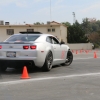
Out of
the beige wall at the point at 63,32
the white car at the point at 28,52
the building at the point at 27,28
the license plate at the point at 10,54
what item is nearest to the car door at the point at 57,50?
the white car at the point at 28,52

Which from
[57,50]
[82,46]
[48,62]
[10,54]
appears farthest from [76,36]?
[10,54]

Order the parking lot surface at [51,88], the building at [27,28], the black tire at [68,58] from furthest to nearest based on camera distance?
the building at [27,28]
the black tire at [68,58]
the parking lot surface at [51,88]

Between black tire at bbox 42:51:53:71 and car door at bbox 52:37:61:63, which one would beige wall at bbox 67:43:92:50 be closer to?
car door at bbox 52:37:61:63

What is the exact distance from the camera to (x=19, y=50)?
10133mm

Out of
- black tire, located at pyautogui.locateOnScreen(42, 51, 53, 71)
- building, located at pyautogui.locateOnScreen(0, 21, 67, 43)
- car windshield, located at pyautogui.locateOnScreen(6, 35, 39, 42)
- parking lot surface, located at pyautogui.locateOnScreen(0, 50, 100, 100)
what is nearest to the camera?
parking lot surface, located at pyautogui.locateOnScreen(0, 50, 100, 100)

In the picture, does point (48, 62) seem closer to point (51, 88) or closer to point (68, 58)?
point (68, 58)

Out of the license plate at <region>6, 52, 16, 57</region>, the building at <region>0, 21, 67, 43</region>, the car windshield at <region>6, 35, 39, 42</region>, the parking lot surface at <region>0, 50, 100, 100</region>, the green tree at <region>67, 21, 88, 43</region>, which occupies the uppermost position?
the building at <region>0, 21, 67, 43</region>

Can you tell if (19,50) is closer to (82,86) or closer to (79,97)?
(82,86)

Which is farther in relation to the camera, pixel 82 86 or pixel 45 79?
pixel 45 79

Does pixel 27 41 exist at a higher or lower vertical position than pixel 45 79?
higher

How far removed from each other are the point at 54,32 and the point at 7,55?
54.1 m

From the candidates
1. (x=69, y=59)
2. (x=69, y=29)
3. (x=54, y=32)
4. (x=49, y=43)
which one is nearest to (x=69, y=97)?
(x=49, y=43)

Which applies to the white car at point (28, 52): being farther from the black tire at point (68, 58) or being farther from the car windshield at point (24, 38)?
the black tire at point (68, 58)

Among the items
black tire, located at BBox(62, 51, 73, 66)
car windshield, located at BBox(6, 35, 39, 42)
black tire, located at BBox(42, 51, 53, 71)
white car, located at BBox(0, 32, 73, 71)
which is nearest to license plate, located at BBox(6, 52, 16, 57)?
white car, located at BBox(0, 32, 73, 71)
